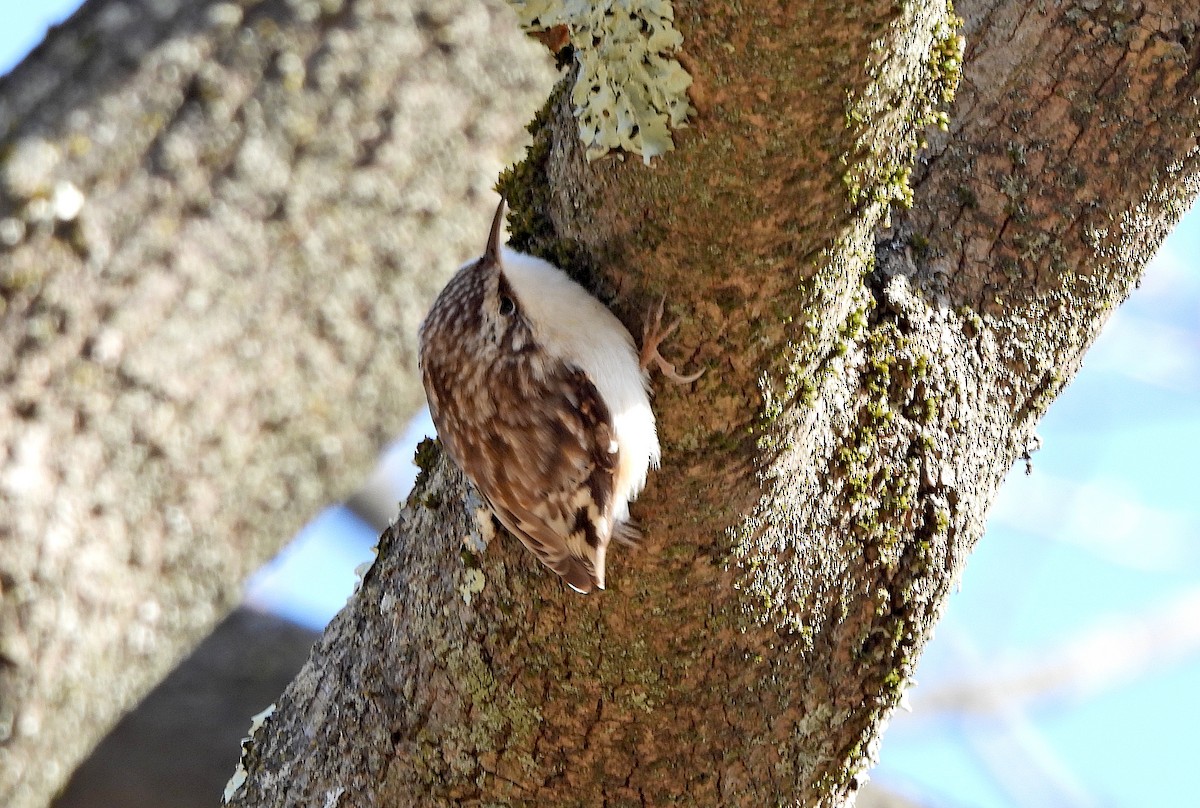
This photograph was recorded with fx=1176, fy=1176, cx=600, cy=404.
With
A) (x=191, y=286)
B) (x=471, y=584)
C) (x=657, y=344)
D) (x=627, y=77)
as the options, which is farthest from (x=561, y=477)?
(x=191, y=286)

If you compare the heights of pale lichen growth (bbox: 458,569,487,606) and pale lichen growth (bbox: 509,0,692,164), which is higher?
pale lichen growth (bbox: 509,0,692,164)

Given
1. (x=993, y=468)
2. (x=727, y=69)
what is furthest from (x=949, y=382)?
(x=727, y=69)

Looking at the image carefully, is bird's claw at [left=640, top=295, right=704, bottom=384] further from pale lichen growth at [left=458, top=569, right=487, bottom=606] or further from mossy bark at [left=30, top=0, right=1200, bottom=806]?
pale lichen growth at [left=458, top=569, right=487, bottom=606]

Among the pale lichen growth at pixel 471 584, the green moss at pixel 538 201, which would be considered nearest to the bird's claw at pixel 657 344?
the green moss at pixel 538 201

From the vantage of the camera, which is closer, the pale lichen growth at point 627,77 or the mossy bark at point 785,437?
the pale lichen growth at point 627,77

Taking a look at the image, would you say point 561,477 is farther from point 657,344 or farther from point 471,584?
point 657,344

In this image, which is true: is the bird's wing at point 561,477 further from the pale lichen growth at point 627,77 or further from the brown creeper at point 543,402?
the pale lichen growth at point 627,77

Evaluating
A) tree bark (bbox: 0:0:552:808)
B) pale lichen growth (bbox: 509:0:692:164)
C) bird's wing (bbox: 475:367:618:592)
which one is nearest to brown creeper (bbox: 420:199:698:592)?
bird's wing (bbox: 475:367:618:592)
